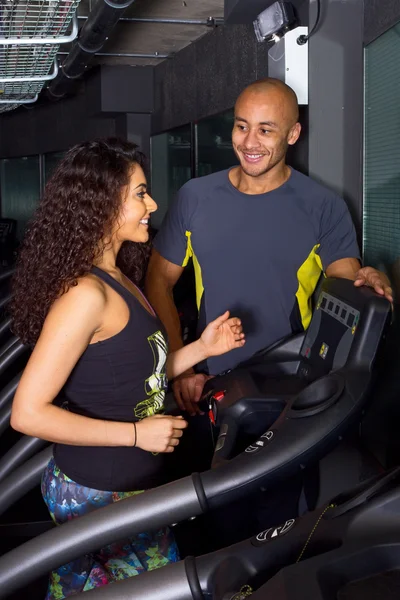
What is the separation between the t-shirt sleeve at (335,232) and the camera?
2.32 meters

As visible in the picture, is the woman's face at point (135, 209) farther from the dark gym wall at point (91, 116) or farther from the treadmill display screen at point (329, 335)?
the dark gym wall at point (91, 116)

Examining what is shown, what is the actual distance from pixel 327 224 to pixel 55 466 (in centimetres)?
116

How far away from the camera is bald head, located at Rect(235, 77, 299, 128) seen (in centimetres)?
232

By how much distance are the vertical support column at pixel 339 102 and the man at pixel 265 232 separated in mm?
334

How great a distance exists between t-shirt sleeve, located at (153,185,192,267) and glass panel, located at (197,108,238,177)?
1.47 meters

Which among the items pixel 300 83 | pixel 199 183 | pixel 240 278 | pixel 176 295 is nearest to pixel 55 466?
pixel 240 278

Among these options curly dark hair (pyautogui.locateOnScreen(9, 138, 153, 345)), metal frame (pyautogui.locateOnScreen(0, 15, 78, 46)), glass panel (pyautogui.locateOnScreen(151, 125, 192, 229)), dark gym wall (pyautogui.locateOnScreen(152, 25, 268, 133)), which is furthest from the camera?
glass panel (pyautogui.locateOnScreen(151, 125, 192, 229))

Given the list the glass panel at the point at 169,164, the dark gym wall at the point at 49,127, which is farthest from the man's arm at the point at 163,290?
the dark gym wall at the point at 49,127

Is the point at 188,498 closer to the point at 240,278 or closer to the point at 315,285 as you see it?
the point at 240,278

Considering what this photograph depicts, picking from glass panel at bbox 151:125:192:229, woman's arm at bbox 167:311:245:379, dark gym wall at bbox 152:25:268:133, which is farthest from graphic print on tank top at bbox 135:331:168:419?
glass panel at bbox 151:125:192:229

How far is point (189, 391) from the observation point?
7.24 feet

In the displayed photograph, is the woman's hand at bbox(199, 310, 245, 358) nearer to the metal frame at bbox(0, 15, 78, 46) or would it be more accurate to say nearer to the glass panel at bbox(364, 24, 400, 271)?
the glass panel at bbox(364, 24, 400, 271)

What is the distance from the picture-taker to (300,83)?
2.70 meters

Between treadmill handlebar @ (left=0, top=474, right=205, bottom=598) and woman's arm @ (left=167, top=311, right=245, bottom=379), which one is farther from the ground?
woman's arm @ (left=167, top=311, right=245, bottom=379)
